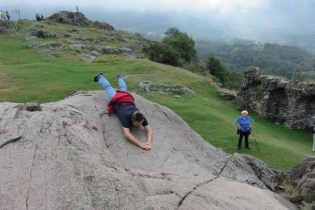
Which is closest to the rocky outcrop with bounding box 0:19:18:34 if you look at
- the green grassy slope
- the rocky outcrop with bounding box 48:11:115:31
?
the rocky outcrop with bounding box 48:11:115:31

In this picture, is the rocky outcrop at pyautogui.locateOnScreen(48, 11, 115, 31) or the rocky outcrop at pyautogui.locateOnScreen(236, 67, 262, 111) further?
the rocky outcrop at pyautogui.locateOnScreen(48, 11, 115, 31)

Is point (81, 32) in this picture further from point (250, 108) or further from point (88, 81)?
point (250, 108)

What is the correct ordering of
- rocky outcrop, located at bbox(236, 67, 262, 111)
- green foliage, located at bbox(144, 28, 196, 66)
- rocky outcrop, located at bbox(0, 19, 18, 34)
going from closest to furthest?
rocky outcrop, located at bbox(236, 67, 262, 111)
green foliage, located at bbox(144, 28, 196, 66)
rocky outcrop, located at bbox(0, 19, 18, 34)

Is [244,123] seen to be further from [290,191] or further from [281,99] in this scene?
[281,99]

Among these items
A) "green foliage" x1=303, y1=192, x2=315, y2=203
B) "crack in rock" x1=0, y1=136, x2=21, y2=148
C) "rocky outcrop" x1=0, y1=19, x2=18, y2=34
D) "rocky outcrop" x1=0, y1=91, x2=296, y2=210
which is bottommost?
"green foliage" x1=303, y1=192, x2=315, y2=203

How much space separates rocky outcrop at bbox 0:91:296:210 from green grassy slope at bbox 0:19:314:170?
8073mm

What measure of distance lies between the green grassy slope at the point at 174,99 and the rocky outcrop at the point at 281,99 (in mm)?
1123

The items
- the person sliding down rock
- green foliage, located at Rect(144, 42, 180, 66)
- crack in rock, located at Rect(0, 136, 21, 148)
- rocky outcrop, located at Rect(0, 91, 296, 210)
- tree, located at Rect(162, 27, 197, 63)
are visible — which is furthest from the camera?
tree, located at Rect(162, 27, 197, 63)

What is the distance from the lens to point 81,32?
2803 inches

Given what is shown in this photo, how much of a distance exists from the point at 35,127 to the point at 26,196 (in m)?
2.99

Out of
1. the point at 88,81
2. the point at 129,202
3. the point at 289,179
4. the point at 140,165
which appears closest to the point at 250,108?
the point at 88,81

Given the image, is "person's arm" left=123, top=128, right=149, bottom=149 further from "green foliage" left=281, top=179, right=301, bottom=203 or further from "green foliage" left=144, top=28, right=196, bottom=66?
"green foliage" left=144, top=28, right=196, bottom=66

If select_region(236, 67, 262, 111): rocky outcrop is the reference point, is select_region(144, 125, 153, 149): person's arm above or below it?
above

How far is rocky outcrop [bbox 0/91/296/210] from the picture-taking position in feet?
22.2
